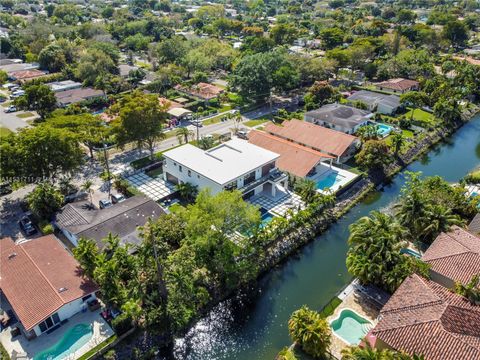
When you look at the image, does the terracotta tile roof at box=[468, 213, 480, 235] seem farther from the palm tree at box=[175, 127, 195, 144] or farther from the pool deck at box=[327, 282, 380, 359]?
the palm tree at box=[175, 127, 195, 144]

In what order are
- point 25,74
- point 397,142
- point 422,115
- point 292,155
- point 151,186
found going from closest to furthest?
point 151,186, point 292,155, point 397,142, point 422,115, point 25,74

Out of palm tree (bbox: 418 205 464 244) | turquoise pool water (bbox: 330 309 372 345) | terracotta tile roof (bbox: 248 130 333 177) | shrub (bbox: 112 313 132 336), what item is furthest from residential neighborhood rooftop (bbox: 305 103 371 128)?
shrub (bbox: 112 313 132 336)

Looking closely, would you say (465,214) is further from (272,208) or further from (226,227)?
(226,227)

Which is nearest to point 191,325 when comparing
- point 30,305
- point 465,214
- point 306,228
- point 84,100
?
point 30,305

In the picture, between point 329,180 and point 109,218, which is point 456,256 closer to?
point 329,180

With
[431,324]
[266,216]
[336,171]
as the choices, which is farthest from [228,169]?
[431,324]

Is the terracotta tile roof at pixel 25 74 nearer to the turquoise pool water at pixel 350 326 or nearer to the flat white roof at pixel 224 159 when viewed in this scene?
the flat white roof at pixel 224 159
